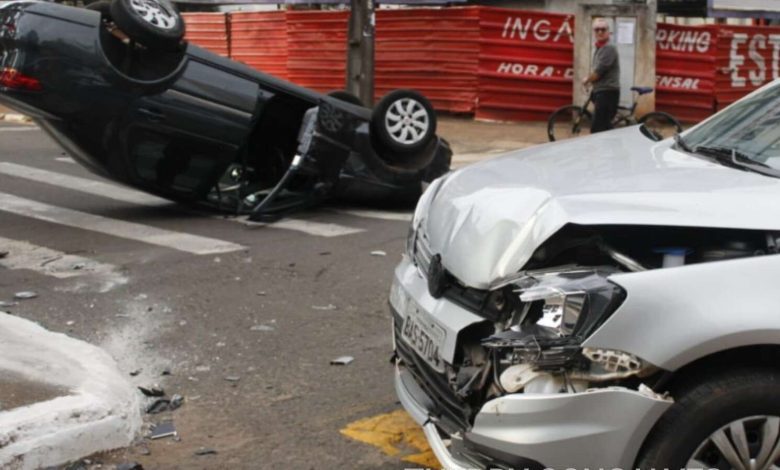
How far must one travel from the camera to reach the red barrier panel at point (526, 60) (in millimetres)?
18797

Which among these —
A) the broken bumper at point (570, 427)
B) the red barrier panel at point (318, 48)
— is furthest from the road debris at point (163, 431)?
the red barrier panel at point (318, 48)

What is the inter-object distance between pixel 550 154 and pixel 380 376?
170cm

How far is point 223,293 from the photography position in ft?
24.4

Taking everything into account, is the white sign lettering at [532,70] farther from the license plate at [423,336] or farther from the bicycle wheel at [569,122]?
the license plate at [423,336]

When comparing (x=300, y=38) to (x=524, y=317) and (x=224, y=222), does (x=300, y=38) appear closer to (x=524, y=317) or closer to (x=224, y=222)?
(x=224, y=222)

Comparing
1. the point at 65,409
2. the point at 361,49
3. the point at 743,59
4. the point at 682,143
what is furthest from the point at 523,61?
the point at 65,409

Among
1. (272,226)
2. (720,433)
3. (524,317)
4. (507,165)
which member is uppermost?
(507,165)

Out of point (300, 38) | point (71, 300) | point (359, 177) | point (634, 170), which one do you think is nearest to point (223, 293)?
point (71, 300)

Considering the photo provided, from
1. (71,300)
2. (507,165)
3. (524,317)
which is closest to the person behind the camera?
(524,317)

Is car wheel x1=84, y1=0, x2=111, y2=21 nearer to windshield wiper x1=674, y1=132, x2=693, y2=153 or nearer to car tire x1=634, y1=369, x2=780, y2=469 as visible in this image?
windshield wiper x1=674, y1=132, x2=693, y2=153

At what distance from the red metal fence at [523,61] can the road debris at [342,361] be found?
1346 centimetres

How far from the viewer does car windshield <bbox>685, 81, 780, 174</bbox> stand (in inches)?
171

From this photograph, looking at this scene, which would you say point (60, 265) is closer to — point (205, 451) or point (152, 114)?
point (152, 114)

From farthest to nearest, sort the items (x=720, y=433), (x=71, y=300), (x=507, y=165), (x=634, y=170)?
1. (x=71, y=300)
2. (x=507, y=165)
3. (x=634, y=170)
4. (x=720, y=433)
